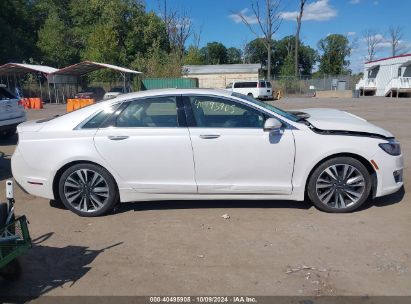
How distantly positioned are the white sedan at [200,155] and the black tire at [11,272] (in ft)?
4.87

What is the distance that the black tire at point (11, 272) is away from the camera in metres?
3.85

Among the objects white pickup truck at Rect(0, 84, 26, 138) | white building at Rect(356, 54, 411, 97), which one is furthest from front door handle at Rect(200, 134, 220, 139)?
white building at Rect(356, 54, 411, 97)

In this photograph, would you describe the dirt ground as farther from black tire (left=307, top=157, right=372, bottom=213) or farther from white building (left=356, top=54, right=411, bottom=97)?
white building (left=356, top=54, right=411, bottom=97)

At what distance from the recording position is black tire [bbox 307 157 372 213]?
Result: 16.7 ft

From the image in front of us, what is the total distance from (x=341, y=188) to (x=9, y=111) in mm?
9033

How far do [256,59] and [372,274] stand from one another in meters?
98.5

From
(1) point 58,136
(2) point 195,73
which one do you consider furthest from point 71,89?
(1) point 58,136

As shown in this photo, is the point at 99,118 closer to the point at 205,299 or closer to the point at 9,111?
the point at 205,299

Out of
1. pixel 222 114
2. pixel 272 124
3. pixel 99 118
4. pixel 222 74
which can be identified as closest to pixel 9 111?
pixel 99 118

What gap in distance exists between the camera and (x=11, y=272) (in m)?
3.89

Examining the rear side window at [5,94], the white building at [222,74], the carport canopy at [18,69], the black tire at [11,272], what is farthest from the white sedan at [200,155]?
the white building at [222,74]

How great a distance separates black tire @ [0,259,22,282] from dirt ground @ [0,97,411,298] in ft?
0.23

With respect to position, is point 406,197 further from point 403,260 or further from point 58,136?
point 58,136

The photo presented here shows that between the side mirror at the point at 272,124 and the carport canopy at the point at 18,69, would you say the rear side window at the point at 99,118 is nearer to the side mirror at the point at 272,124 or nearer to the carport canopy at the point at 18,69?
the side mirror at the point at 272,124
